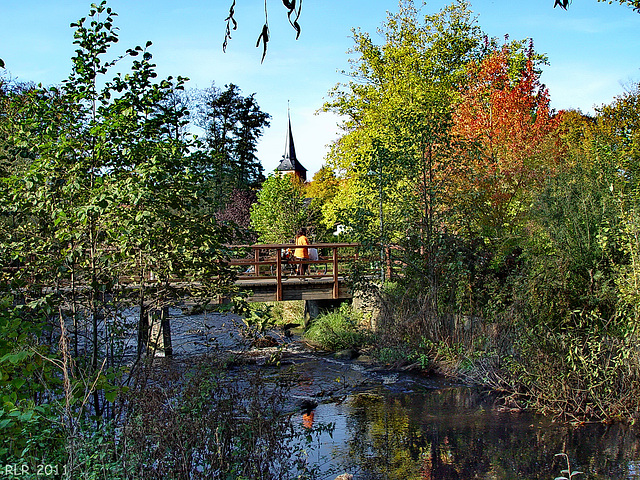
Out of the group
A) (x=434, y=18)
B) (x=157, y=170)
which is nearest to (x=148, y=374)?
(x=157, y=170)

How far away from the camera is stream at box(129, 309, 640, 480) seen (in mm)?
6133

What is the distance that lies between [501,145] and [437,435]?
31.7 ft

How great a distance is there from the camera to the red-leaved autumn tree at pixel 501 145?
12.0 m

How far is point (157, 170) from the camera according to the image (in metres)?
4.75

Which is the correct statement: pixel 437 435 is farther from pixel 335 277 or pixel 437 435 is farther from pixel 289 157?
pixel 289 157

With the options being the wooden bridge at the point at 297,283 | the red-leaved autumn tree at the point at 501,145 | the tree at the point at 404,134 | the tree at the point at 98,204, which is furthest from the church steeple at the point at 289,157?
the tree at the point at 98,204

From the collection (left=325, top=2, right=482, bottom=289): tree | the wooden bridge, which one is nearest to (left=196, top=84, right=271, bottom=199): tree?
(left=325, top=2, right=482, bottom=289): tree

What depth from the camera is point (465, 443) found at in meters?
7.09

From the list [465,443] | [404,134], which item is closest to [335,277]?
[404,134]

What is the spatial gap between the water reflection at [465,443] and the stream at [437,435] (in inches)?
0.4

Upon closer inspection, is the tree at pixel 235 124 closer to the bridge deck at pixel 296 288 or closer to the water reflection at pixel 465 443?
the bridge deck at pixel 296 288

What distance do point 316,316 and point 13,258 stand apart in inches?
484

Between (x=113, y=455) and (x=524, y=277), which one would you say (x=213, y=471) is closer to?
(x=113, y=455)

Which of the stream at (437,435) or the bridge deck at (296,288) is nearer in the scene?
the stream at (437,435)
